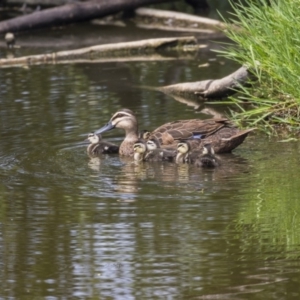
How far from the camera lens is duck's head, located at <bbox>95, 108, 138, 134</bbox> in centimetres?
1002

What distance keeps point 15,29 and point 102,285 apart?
13.2 meters

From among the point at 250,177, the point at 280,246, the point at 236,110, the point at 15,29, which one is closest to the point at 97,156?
A: the point at 250,177

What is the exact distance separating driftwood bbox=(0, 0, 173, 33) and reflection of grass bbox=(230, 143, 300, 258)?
1010cm

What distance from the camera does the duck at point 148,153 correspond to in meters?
9.12

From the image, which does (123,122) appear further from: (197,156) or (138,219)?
(138,219)

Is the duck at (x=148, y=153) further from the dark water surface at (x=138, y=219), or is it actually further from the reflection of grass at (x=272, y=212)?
the reflection of grass at (x=272, y=212)

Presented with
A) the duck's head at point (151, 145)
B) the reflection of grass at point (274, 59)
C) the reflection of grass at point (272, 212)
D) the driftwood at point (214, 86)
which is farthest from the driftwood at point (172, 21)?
the reflection of grass at point (272, 212)

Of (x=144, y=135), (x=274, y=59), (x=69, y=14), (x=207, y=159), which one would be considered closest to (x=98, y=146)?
(x=144, y=135)

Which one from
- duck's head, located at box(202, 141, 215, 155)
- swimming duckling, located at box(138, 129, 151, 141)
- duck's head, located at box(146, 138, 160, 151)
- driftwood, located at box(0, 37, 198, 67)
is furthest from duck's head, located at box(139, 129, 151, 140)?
driftwood, located at box(0, 37, 198, 67)

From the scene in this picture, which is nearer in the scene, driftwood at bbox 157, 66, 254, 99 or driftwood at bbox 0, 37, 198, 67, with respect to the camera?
driftwood at bbox 157, 66, 254, 99

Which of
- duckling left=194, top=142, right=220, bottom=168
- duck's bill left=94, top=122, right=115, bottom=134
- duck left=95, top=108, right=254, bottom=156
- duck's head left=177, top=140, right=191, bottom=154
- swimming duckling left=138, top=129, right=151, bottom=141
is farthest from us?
duck's bill left=94, top=122, right=115, bottom=134

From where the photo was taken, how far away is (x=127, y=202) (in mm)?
7324

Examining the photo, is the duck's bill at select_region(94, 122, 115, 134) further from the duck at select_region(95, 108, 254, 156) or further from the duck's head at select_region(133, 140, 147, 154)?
the duck's head at select_region(133, 140, 147, 154)

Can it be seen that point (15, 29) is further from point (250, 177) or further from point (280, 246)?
point (280, 246)
